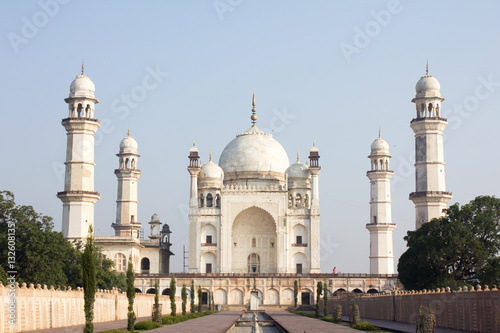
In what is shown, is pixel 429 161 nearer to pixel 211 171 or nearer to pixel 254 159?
pixel 254 159

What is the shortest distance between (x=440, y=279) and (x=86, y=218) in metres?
21.7

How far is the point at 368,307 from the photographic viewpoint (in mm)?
36719

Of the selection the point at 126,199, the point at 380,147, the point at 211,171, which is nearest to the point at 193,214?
the point at 211,171

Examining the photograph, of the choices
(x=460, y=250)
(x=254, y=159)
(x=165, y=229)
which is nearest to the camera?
(x=460, y=250)

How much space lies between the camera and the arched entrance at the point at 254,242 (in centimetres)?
5647

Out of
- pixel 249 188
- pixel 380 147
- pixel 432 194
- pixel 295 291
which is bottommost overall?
pixel 295 291

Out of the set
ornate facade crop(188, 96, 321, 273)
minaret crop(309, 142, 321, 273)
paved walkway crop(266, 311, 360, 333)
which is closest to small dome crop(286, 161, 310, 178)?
ornate facade crop(188, 96, 321, 273)

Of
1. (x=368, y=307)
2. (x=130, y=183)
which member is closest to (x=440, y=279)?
(x=368, y=307)

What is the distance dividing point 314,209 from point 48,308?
33.7 m

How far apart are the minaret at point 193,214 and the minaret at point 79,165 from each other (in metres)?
8.96

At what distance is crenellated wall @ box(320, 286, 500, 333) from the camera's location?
19.3 m

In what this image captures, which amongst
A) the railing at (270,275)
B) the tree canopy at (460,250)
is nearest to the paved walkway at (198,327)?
the tree canopy at (460,250)

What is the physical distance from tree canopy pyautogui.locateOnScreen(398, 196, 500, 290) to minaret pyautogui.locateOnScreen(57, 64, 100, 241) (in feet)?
65.1

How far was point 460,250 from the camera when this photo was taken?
3712 centimetres
